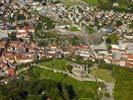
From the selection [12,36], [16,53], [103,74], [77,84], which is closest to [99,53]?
[103,74]

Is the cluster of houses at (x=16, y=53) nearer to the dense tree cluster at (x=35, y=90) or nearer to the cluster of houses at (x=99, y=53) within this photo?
the cluster of houses at (x=99, y=53)

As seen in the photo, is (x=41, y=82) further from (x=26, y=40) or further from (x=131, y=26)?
(x=131, y=26)

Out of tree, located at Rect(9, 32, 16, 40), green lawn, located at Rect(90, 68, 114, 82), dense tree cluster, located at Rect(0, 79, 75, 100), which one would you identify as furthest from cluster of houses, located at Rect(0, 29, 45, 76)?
green lawn, located at Rect(90, 68, 114, 82)

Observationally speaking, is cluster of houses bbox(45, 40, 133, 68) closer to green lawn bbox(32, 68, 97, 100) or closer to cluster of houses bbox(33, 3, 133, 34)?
green lawn bbox(32, 68, 97, 100)

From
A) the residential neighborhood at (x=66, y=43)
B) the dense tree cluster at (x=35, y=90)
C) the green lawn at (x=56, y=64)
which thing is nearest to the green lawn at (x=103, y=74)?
the residential neighborhood at (x=66, y=43)

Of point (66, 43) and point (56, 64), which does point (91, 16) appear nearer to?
point (66, 43)

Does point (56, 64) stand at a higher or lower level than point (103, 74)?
higher

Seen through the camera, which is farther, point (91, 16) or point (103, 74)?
point (91, 16)
